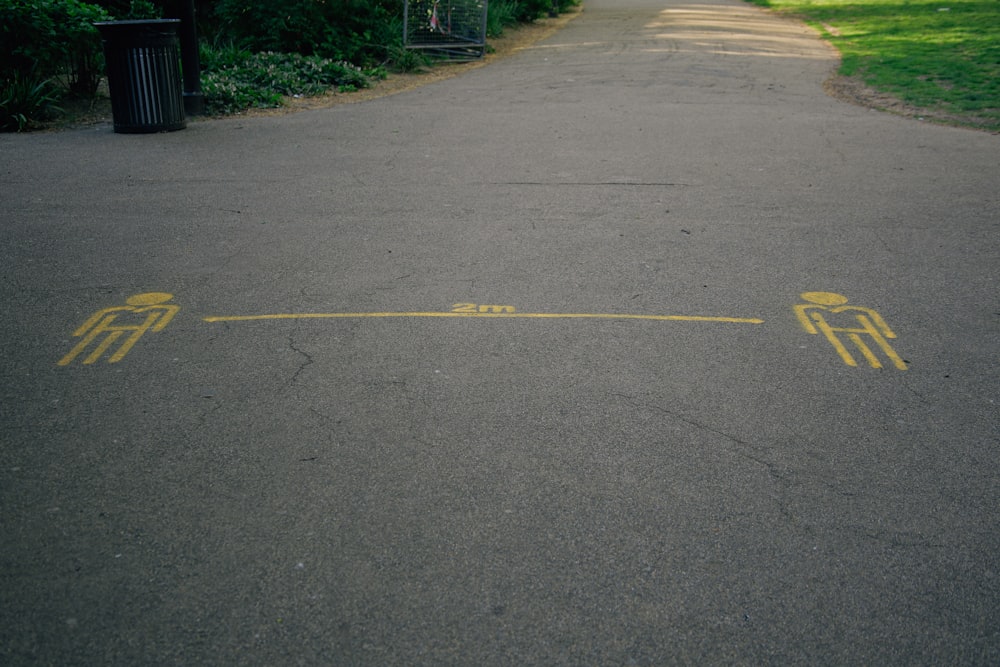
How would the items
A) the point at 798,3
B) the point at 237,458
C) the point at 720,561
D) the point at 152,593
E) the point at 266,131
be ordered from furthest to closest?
the point at 798,3 → the point at 266,131 → the point at 237,458 → the point at 720,561 → the point at 152,593

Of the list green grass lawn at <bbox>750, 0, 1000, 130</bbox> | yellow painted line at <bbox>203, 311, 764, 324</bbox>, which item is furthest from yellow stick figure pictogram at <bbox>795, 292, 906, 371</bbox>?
green grass lawn at <bbox>750, 0, 1000, 130</bbox>

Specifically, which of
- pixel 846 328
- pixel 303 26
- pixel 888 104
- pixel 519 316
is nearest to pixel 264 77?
pixel 303 26

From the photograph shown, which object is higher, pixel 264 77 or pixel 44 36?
pixel 44 36

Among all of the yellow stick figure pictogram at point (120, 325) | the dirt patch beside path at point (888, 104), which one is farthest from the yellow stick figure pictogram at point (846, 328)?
the dirt patch beside path at point (888, 104)

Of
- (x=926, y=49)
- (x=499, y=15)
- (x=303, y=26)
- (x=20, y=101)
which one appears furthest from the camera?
(x=499, y=15)

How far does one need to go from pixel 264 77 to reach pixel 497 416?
1242 centimetres

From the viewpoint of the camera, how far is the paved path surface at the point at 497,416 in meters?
3.32

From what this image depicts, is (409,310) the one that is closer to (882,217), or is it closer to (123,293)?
(123,293)

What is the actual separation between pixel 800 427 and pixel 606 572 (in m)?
1.74

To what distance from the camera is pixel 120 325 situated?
238 inches

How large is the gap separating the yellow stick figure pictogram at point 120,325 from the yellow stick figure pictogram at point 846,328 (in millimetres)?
4550

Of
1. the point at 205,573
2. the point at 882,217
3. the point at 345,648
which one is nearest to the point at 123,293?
the point at 205,573

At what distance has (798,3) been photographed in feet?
119

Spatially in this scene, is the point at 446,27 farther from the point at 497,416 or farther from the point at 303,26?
the point at 497,416
